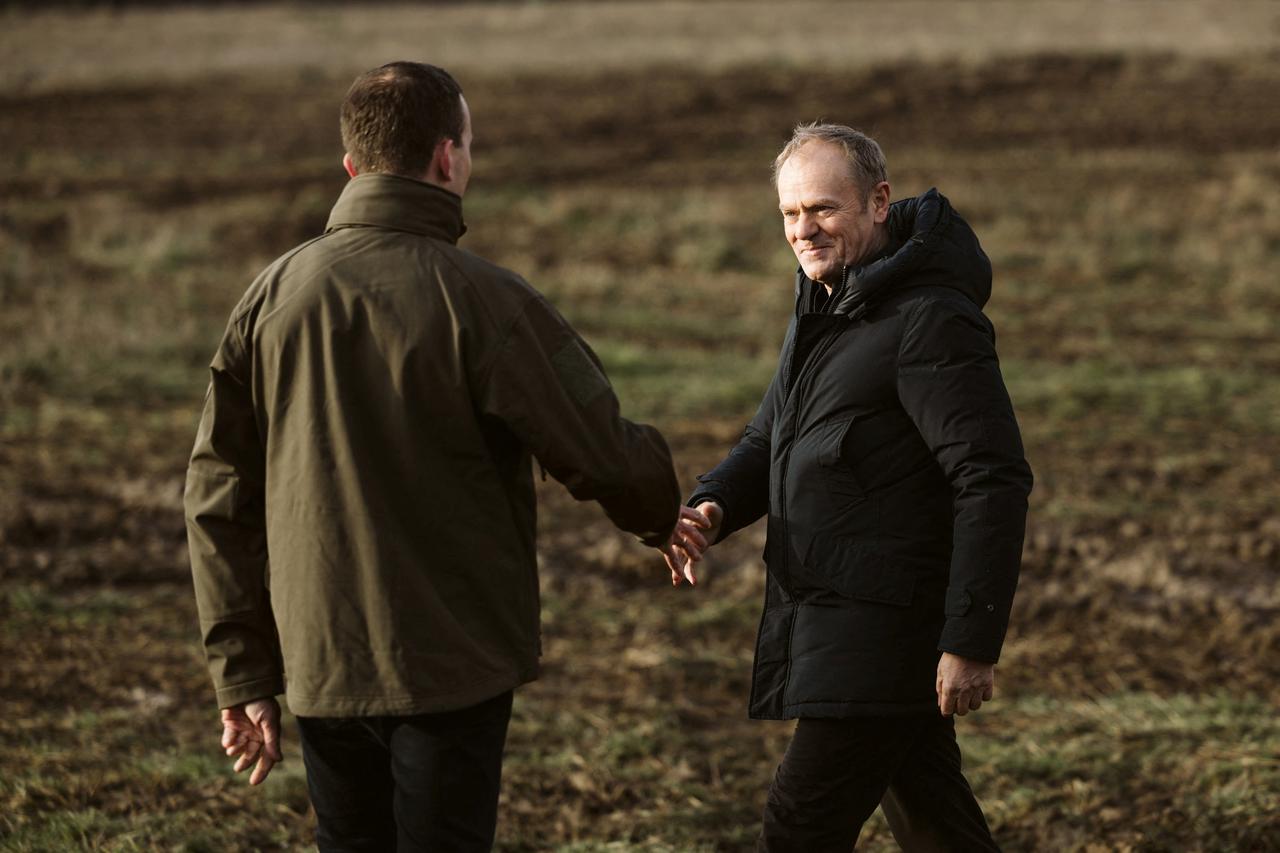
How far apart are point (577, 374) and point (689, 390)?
792 cm

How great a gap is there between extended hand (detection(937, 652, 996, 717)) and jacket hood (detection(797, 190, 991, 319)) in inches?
28.9

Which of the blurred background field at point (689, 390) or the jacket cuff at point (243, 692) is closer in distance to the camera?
the jacket cuff at point (243, 692)

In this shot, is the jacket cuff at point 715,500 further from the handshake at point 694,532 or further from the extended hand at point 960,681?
the extended hand at point 960,681

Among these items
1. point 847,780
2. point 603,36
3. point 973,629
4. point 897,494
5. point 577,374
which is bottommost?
point 847,780

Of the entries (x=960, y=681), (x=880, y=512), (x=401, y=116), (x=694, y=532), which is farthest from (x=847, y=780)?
(x=401, y=116)

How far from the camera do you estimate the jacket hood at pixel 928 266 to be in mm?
2879

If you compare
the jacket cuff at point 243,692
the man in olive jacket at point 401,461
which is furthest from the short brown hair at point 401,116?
the jacket cuff at point 243,692

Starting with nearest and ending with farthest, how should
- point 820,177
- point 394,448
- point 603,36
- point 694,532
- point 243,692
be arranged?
point 394,448
point 243,692
point 820,177
point 694,532
point 603,36

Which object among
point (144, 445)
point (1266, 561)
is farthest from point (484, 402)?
point (144, 445)

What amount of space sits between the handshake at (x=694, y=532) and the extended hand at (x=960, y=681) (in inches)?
25.7

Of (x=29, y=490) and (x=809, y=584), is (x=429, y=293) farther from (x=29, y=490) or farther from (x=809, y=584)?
(x=29, y=490)

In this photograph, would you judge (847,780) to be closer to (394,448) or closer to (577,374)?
(577,374)

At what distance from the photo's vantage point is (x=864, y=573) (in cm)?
287

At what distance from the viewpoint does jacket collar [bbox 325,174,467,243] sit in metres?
2.62
